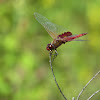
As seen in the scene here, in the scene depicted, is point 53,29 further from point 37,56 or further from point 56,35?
point 37,56

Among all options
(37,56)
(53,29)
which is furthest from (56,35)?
(37,56)

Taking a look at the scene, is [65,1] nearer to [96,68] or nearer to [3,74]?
[96,68]

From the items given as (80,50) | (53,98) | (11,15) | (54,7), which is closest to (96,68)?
(80,50)

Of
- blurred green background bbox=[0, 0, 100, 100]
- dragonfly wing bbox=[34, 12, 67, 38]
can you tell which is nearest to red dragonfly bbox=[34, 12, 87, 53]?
dragonfly wing bbox=[34, 12, 67, 38]

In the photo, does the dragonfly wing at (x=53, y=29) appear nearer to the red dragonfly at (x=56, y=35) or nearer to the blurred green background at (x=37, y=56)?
the red dragonfly at (x=56, y=35)

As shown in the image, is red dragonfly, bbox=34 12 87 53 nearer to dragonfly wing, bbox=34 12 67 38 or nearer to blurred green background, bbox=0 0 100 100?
dragonfly wing, bbox=34 12 67 38

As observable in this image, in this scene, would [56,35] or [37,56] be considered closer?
[56,35]

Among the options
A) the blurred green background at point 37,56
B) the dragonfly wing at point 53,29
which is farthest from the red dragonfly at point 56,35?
the blurred green background at point 37,56

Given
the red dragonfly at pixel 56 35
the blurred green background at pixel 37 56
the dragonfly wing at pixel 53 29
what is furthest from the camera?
the blurred green background at pixel 37 56

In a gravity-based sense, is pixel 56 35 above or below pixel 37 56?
below
